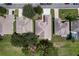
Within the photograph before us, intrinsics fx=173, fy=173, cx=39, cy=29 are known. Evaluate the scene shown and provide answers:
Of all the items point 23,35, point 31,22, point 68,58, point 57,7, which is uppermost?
point 57,7

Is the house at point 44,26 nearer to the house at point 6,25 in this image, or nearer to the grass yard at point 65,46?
the grass yard at point 65,46

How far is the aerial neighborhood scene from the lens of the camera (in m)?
1.40

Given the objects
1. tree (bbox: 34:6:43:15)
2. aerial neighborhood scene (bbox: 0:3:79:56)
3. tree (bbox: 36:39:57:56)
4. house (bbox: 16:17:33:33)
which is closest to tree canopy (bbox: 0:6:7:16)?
aerial neighborhood scene (bbox: 0:3:79:56)

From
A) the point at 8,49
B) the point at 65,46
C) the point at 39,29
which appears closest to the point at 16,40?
the point at 8,49

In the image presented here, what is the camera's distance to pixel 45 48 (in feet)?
4.64

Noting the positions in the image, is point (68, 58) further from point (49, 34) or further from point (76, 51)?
point (49, 34)

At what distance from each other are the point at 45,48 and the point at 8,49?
30 centimetres

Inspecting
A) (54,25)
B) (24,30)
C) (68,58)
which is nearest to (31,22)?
(24,30)

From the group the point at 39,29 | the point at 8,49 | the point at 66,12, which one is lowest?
the point at 8,49

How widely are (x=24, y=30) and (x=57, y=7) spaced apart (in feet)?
1.08

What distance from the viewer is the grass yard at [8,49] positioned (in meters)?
1.41

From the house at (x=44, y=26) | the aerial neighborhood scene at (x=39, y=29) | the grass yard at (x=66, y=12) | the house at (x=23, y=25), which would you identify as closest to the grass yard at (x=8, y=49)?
the aerial neighborhood scene at (x=39, y=29)

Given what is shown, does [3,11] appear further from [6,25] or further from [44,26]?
[44,26]

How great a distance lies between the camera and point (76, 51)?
4.60 feet
